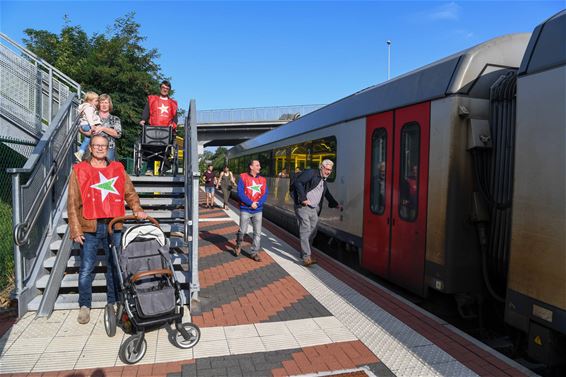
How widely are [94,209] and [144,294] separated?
1286mm

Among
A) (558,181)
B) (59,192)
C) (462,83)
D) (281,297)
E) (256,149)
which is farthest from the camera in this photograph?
(256,149)

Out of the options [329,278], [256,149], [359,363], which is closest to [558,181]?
[359,363]

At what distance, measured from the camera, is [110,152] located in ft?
21.6

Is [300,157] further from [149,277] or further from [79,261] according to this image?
[149,277]

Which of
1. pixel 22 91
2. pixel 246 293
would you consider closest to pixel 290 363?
pixel 246 293

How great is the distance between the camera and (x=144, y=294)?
380 cm

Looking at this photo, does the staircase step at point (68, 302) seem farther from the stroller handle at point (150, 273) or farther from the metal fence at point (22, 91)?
the metal fence at point (22, 91)

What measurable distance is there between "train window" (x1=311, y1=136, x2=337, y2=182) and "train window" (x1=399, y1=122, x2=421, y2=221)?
246 cm

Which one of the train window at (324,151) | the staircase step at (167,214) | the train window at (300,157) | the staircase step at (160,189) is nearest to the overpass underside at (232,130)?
the train window at (300,157)

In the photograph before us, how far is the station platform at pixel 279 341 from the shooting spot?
12.2 feet

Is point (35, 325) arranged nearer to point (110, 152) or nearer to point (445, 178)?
point (110, 152)

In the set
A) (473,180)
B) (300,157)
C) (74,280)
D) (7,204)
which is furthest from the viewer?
(300,157)

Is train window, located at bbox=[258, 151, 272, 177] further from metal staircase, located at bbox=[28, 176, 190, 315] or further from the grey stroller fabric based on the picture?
the grey stroller fabric

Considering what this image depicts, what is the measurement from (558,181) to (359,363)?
236 cm
